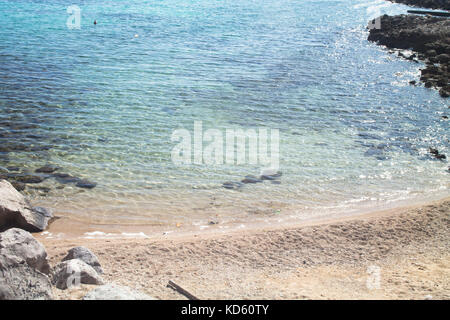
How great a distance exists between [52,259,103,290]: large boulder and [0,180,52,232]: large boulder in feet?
8.86

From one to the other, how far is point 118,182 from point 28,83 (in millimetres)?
10283

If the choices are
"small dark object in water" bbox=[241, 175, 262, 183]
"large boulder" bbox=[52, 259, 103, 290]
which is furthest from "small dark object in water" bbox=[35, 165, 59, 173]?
"large boulder" bbox=[52, 259, 103, 290]

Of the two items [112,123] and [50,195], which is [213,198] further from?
[112,123]

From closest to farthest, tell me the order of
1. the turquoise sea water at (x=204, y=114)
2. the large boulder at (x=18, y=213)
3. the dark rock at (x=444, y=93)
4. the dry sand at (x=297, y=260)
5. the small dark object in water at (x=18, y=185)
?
the dry sand at (x=297, y=260) → the large boulder at (x=18, y=213) → the small dark object in water at (x=18, y=185) → the turquoise sea water at (x=204, y=114) → the dark rock at (x=444, y=93)

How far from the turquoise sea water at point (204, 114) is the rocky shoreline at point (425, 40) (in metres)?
1.08

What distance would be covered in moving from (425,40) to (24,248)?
1185 inches

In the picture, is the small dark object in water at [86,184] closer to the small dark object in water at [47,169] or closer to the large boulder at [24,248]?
the small dark object in water at [47,169]

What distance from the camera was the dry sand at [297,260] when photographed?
25.1ft

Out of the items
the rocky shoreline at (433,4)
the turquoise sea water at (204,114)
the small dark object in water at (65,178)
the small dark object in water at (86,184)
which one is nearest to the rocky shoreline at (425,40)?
the turquoise sea water at (204,114)

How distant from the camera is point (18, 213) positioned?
31.9ft

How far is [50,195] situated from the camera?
11.6 m

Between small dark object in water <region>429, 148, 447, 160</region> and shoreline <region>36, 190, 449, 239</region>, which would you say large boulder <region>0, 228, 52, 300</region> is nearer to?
shoreline <region>36, 190, 449, 239</region>

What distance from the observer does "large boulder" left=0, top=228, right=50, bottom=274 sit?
6.89m
